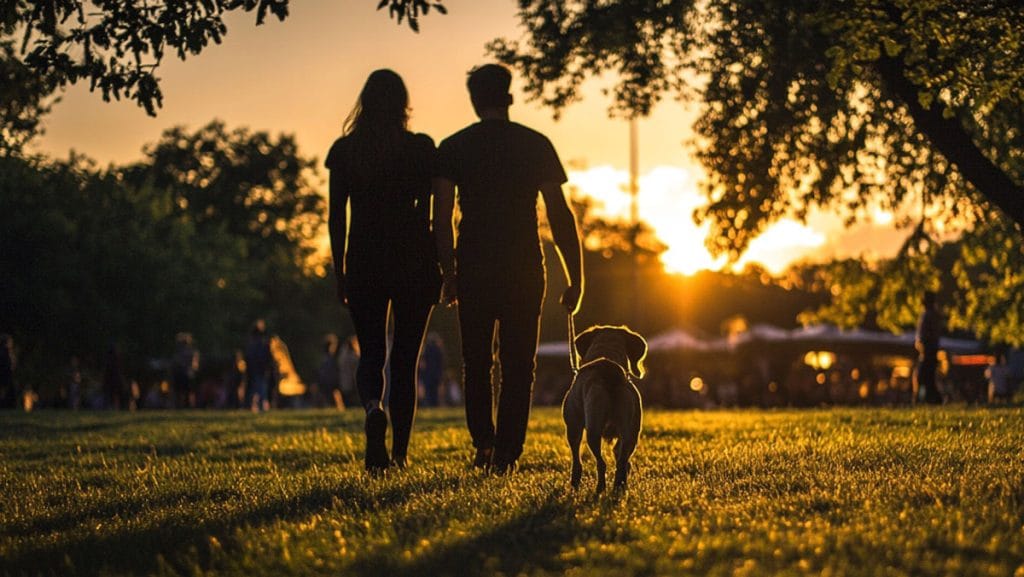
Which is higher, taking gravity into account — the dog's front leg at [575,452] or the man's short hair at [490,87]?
the man's short hair at [490,87]

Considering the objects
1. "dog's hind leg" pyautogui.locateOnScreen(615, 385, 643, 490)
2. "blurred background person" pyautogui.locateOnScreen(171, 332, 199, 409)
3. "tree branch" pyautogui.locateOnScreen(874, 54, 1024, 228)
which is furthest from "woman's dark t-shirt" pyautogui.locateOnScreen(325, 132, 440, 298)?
"blurred background person" pyautogui.locateOnScreen(171, 332, 199, 409)

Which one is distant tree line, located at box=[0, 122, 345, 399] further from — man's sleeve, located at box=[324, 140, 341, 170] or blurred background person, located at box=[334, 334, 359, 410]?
man's sleeve, located at box=[324, 140, 341, 170]

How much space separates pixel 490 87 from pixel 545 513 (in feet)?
10.3

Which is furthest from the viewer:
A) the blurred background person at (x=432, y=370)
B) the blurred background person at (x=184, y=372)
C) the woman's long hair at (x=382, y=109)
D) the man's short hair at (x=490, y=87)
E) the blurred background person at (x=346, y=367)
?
the blurred background person at (x=184, y=372)

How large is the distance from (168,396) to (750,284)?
52.9 meters

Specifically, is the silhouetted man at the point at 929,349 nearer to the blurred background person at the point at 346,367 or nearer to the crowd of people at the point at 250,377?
the crowd of people at the point at 250,377

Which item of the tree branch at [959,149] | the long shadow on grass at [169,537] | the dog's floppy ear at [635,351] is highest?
the tree branch at [959,149]

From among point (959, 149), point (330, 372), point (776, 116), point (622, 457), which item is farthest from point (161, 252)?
point (622, 457)

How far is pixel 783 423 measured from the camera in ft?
45.7

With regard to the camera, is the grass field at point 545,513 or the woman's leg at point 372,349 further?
the woman's leg at point 372,349

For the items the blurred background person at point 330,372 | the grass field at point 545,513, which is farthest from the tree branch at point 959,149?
the blurred background person at point 330,372

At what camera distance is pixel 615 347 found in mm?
7773

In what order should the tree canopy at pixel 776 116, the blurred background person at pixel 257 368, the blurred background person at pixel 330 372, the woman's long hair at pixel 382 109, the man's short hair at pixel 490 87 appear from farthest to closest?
the blurred background person at pixel 330 372 → the blurred background person at pixel 257 368 → the tree canopy at pixel 776 116 → the man's short hair at pixel 490 87 → the woman's long hair at pixel 382 109

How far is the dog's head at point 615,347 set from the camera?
25.3 ft
